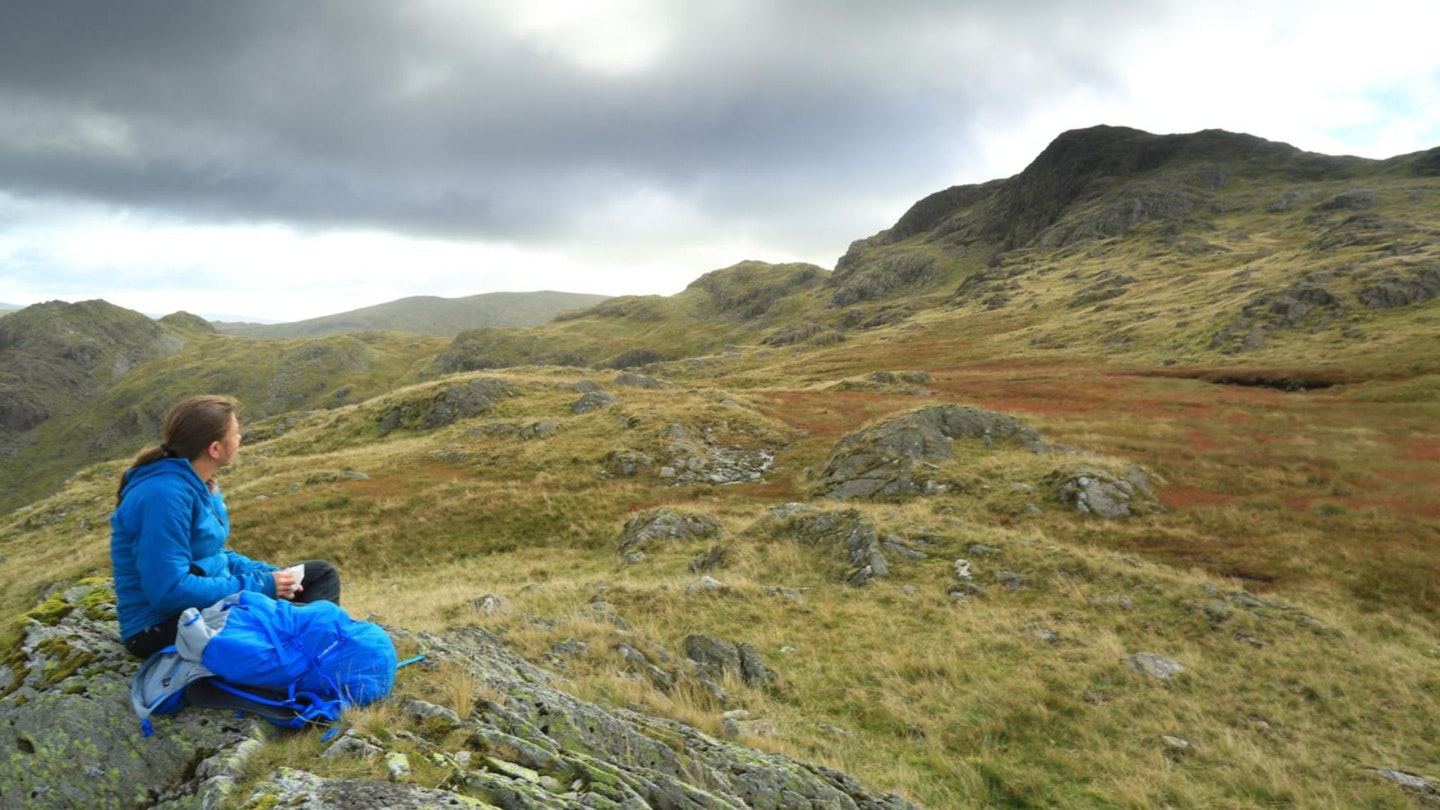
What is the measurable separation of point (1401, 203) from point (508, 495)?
16915 cm

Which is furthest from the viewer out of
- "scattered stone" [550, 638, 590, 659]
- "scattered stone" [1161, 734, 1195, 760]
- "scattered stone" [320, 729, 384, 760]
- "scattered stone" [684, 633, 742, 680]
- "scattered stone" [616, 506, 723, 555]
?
"scattered stone" [616, 506, 723, 555]

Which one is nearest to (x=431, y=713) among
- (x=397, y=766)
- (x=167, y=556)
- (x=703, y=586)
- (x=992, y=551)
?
(x=397, y=766)

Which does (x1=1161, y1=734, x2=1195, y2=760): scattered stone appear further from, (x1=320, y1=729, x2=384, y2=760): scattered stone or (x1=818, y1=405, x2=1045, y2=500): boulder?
(x1=818, y1=405, x2=1045, y2=500): boulder

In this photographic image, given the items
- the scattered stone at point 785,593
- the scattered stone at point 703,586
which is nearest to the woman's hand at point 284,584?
the scattered stone at point 703,586

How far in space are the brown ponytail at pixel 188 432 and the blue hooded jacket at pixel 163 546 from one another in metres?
A: 0.12

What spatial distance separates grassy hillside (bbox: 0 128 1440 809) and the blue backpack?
0.51 meters

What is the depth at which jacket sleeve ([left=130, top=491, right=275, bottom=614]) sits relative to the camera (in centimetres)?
503

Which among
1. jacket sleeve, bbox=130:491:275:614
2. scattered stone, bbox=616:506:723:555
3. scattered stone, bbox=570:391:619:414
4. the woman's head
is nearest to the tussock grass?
scattered stone, bbox=616:506:723:555

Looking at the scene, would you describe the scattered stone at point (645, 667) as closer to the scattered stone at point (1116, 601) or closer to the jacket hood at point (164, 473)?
the jacket hood at point (164, 473)

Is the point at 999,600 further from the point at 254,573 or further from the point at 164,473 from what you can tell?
the point at 164,473

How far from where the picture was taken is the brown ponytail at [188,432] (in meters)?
5.36

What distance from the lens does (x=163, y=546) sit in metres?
5.07

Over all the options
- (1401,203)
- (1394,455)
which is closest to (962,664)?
(1394,455)

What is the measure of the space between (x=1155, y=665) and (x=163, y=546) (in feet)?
50.9
